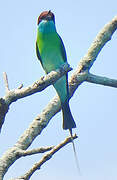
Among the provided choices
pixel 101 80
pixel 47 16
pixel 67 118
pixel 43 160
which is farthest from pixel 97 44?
pixel 43 160

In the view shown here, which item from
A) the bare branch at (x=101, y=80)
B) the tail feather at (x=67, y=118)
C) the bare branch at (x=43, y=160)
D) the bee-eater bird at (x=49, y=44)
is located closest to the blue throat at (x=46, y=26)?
the bee-eater bird at (x=49, y=44)

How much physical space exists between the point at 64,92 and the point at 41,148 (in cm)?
192

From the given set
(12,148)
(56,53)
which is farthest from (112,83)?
(56,53)

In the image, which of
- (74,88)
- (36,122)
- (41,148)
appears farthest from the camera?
(74,88)

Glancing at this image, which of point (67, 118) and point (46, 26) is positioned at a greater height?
point (46, 26)

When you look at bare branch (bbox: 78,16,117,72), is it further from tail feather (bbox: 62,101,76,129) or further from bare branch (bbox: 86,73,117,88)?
tail feather (bbox: 62,101,76,129)

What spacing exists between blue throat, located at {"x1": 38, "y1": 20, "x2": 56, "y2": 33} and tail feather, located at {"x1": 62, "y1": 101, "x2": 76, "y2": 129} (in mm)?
1131

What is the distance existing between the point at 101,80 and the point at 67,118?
0.79m

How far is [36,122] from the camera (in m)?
3.50

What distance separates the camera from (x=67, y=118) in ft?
14.7

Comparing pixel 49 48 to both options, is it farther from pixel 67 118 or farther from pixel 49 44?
pixel 67 118

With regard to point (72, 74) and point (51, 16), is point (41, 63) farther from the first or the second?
point (72, 74)

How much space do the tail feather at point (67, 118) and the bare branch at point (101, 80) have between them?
1.89 ft

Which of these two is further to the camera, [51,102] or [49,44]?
[49,44]
